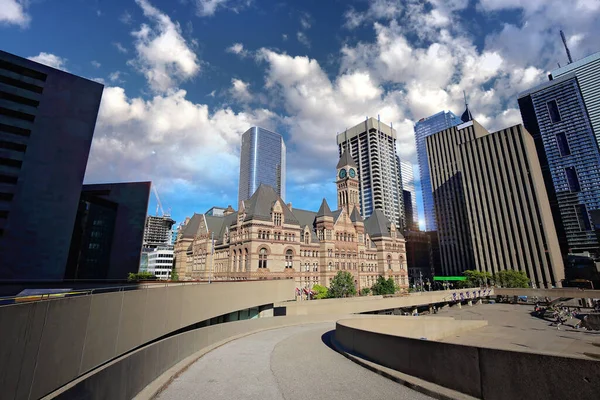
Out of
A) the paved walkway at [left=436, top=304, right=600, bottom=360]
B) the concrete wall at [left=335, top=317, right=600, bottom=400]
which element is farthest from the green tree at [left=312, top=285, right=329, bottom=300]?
the concrete wall at [left=335, top=317, right=600, bottom=400]

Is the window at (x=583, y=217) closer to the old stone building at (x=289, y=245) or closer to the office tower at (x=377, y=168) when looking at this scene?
the office tower at (x=377, y=168)

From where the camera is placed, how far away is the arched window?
57812 millimetres

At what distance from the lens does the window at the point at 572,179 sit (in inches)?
6363

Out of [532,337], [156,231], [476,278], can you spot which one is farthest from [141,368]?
[156,231]

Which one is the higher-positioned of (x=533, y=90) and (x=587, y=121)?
(x=533, y=90)

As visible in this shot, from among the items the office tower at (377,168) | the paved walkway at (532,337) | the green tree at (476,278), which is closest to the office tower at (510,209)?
the green tree at (476,278)

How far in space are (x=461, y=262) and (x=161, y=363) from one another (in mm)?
141621

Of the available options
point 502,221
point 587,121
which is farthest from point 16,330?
point 587,121

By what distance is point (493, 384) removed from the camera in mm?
7406

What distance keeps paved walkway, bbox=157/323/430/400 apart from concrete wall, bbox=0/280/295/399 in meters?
2.52

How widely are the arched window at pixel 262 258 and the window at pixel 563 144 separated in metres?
197

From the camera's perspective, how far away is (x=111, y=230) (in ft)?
193

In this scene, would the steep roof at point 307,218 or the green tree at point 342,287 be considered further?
the steep roof at point 307,218

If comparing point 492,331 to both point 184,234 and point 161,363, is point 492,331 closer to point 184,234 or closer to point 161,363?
point 161,363
